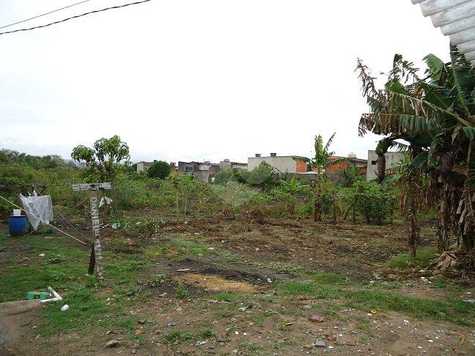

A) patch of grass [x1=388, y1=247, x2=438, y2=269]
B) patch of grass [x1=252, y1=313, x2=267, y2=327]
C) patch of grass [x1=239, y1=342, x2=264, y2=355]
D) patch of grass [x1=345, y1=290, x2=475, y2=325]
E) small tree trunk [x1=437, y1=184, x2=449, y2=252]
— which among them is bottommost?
patch of grass [x1=388, y1=247, x2=438, y2=269]

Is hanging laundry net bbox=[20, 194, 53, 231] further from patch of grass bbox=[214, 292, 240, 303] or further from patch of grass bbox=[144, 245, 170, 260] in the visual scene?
patch of grass bbox=[214, 292, 240, 303]

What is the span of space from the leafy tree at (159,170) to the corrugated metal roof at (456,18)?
29.2m

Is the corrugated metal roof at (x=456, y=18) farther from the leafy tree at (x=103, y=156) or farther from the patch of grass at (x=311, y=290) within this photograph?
the leafy tree at (x=103, y=156)

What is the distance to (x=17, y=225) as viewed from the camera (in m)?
10.5

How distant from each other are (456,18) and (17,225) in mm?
11145

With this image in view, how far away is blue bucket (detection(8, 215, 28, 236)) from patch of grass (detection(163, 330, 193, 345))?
836cm

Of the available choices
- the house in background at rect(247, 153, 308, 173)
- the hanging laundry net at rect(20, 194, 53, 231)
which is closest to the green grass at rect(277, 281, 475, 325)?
the hanging laundry net at rect(20, 194, 53, 231)

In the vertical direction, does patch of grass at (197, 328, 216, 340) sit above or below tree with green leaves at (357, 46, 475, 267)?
below

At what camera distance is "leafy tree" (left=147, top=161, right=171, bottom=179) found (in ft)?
102

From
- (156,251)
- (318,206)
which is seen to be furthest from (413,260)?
(318,206)

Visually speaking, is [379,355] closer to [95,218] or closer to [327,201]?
Result: [95,218]

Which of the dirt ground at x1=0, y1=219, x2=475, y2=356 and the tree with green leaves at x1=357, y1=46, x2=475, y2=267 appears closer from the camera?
the dirt ground at x1=0, y1=219, x2=475, y2=356

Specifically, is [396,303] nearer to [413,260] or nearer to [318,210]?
[413,260]

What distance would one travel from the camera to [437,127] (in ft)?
22.1
